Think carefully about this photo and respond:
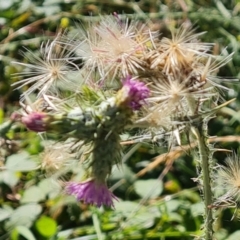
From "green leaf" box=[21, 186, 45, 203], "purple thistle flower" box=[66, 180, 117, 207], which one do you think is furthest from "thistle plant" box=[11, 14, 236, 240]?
"green leaf" box=[21, 186, 45, 203]

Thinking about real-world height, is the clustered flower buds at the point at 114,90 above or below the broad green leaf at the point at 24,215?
above

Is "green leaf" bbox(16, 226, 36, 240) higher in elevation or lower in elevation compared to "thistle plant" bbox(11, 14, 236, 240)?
lower

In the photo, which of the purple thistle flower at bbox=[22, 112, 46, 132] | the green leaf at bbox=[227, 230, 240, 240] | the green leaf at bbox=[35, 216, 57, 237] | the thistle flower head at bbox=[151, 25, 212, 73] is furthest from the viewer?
the green leaf at bbox=[35, 216, 57, 237]

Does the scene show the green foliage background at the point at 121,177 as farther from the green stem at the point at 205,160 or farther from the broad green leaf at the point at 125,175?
the green stem at the point at 205,160

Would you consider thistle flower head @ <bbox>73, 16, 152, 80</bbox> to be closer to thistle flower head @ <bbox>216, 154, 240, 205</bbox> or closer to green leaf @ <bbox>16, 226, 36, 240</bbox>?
thistle flower head @ <bbox>216, 154, 240, 205</bbox>

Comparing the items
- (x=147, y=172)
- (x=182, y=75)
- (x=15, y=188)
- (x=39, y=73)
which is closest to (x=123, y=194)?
(x=147, y=172)

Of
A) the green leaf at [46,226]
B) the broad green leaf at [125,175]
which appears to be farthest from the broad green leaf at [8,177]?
the broad green leaf at [125,175]

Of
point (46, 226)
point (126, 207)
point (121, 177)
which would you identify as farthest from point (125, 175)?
point (46, 226)
